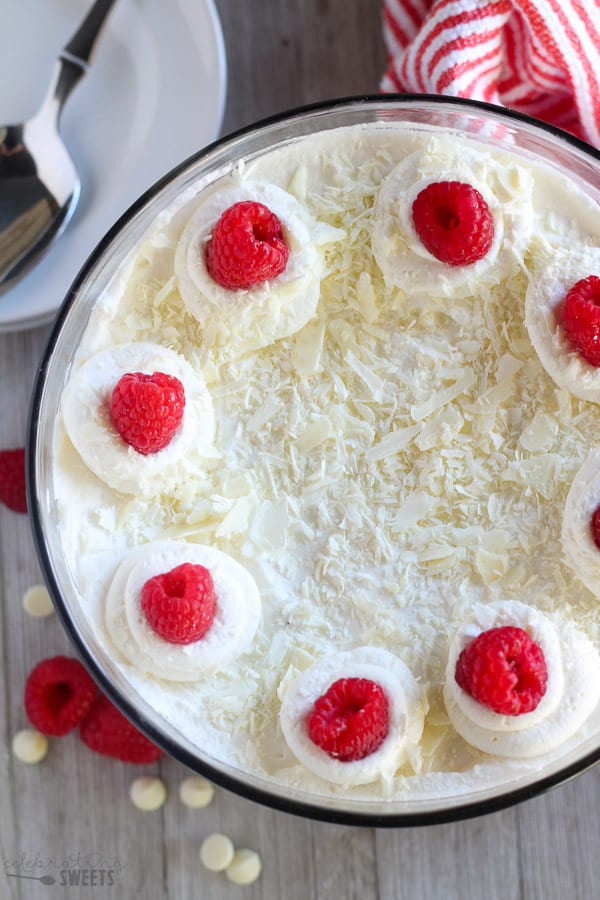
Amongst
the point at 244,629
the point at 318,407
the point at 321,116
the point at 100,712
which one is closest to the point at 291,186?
the point at 321,116

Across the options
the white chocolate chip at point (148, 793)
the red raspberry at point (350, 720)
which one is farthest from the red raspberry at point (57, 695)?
the red raspberry at point (350, 720)

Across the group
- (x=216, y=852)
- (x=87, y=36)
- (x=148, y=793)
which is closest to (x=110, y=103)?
(x=87, y=36)

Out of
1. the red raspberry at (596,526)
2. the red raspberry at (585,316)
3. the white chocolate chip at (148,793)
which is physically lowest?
the white chocolate chip at (148,793)

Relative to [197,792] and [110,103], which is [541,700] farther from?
[110,103]

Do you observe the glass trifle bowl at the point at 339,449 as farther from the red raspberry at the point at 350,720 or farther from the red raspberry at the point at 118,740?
the red raspberry at the point at 118,740

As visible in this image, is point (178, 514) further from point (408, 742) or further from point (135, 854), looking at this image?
point (135, 854)

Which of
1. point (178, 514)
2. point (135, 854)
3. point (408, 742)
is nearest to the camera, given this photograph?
point (408, 742)
